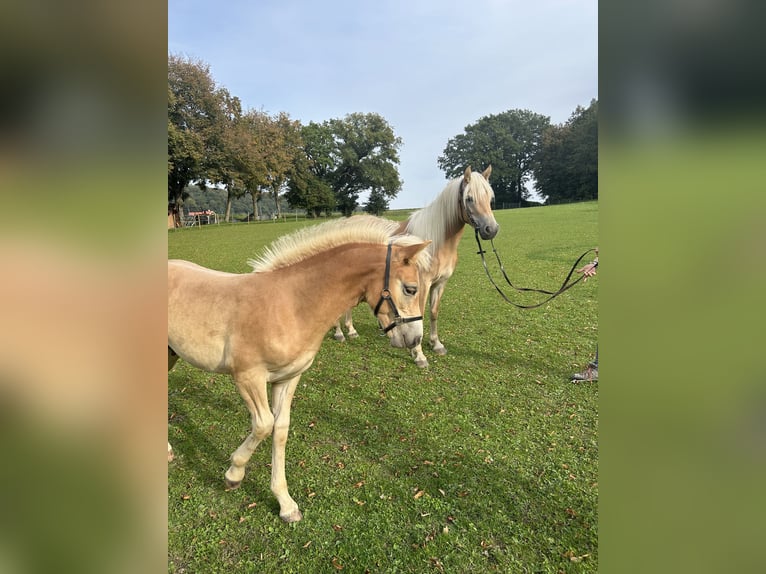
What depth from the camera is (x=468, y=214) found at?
17.8ft

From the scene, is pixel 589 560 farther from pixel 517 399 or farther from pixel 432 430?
pixel 517 399

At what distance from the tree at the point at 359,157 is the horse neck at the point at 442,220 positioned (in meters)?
50.7

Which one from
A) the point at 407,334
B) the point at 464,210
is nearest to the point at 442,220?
the point at 464,210

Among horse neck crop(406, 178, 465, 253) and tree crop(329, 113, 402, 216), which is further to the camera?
tree crop(329, 113, 402, 216)

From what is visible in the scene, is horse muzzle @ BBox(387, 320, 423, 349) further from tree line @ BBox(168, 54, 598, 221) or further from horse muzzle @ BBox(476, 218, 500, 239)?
tree line @ BBox(168, 54, 598, 221)

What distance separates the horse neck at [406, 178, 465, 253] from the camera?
18.2ft

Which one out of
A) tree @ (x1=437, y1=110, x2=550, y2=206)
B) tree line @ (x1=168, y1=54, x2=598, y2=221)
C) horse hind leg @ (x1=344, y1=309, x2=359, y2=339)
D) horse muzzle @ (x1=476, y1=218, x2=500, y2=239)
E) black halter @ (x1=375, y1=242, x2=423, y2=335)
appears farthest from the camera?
tree @ (x1=437, y1=110, x2=550, y2=206)

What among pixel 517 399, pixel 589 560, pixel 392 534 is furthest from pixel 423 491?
pixel 517 399

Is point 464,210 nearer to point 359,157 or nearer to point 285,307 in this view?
point 285,307

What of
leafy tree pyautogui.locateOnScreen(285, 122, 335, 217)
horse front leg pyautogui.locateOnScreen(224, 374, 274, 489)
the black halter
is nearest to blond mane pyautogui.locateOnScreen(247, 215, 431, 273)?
the black halter

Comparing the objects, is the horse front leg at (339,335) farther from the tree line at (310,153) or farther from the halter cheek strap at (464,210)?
the tree line at (310,153)
